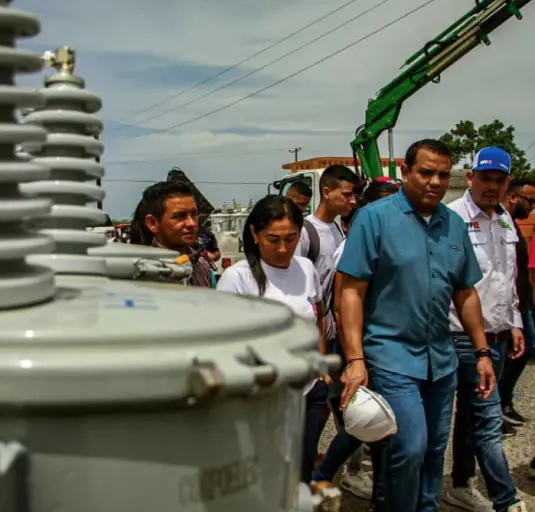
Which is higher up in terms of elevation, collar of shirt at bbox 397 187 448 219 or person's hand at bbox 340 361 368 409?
collar of shirt at bbox 397 187 448 219

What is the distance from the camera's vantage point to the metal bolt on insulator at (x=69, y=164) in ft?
5.74

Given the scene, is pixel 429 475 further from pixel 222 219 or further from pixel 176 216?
pixel 222 219

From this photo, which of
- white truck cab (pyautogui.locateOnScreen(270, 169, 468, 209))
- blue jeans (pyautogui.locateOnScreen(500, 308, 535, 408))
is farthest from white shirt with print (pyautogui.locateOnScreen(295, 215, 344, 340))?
white truck cab (pyautogui.locateOnScreen(270, 169, 468, 209))

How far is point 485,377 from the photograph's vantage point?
13.0 ft

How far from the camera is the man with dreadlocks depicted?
4031mm

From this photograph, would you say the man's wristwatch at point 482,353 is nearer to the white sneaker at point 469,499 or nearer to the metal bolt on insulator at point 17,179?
the white sneaker at point 469,499

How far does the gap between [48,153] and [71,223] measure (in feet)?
0.57

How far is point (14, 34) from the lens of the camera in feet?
4.68

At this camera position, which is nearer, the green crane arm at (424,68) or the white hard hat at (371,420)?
the white hard hat at (371,420)

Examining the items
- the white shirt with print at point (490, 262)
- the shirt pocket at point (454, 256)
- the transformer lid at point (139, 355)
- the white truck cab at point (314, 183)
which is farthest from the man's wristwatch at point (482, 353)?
the white truck cab at point (314, 183)

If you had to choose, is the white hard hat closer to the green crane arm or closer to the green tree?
the green crane arm

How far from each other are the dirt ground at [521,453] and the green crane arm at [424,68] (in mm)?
7372

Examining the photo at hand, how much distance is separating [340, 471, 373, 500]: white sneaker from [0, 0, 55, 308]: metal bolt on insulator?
12.0 ft

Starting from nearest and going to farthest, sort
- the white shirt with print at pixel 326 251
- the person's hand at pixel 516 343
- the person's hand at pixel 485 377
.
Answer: the person's hand at pixel 485 377
the person's hand at pixel 516 343
the white shirt with print at pixel 326 251
